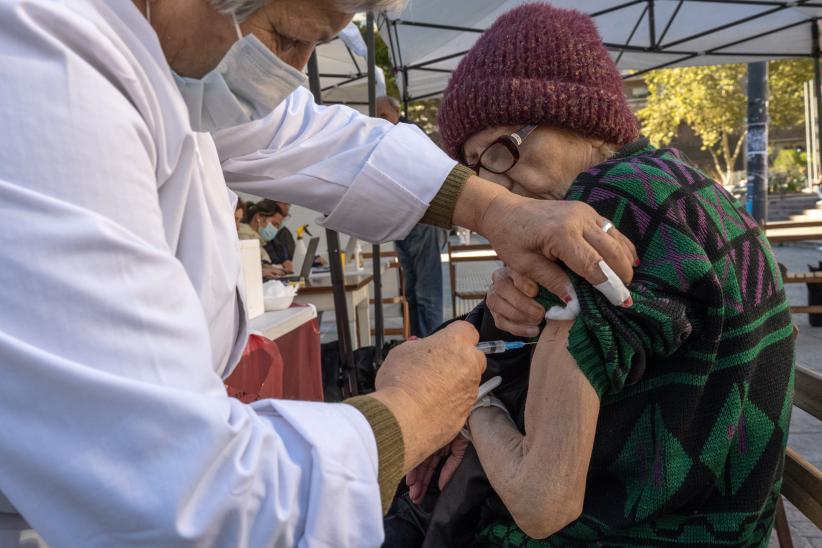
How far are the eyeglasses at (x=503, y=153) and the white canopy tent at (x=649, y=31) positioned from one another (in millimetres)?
5277

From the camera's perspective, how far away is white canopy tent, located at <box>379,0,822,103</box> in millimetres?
7055

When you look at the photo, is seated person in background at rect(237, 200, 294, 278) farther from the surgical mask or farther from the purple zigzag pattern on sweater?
the purple zigzag pattern on sweater

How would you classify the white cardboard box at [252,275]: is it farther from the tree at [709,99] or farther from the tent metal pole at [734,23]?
the tree at [709,99]

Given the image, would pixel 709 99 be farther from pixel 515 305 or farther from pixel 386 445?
pixel 386 445

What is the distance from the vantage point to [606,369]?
1229 millimetres

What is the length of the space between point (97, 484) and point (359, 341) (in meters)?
5.35

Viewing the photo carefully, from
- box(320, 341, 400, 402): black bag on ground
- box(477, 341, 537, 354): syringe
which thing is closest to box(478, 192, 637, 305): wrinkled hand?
box(477, 341, 537, 354): syringe

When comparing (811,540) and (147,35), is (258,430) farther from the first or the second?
(811,540)

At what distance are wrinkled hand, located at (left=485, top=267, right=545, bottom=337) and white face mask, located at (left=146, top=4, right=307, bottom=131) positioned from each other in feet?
1.89

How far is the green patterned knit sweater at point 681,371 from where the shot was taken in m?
1.23

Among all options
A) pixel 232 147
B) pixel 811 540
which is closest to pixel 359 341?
pixel 811 540

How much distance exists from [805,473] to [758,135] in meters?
13.7

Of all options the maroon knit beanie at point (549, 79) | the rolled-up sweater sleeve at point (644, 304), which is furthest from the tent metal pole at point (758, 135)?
the rolled-up sweater sleeve at point (644, 304)

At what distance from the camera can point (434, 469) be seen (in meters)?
1.67
